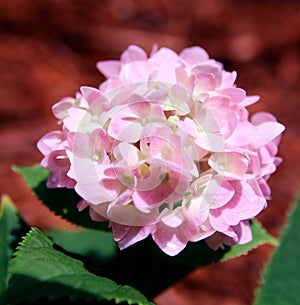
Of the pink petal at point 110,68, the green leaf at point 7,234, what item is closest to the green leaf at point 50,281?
the green leaf at point 7,234

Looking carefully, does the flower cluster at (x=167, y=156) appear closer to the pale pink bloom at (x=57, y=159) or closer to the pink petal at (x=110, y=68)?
the pale pink bloom at (x=57, y=159)

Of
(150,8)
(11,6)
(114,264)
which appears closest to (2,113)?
(11,6)

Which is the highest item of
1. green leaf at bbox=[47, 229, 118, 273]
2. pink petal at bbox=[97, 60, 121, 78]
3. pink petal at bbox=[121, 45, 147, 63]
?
pink petal at bbox=[121, 45, 147, 63]

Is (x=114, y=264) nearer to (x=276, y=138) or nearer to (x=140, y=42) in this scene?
(x=276, y=138)

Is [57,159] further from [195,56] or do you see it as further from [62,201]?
[195,56]

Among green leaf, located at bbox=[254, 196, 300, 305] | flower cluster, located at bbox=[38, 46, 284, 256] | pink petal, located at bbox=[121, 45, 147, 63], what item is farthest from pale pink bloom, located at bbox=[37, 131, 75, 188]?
green leaf, located at bbox=[254, 196, 300, 305]

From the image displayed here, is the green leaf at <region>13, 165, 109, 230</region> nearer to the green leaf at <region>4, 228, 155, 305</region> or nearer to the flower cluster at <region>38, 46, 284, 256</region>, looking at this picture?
the flower cluster at <region>38, 46, 284, 256</region>
